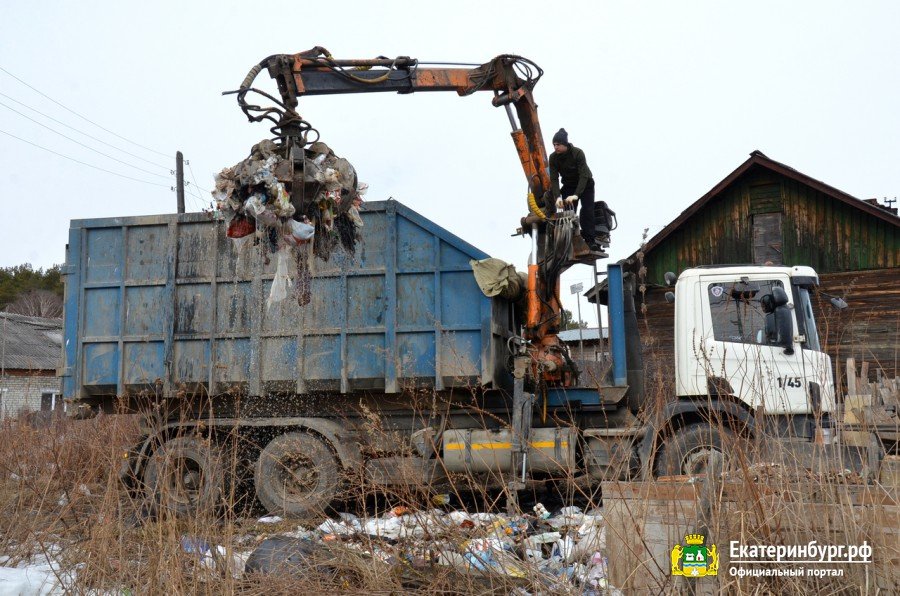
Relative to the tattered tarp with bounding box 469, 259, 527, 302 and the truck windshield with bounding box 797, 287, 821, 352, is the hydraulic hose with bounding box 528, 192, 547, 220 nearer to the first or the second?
the tattered tarp with bounding box 469, 259, 527, 302

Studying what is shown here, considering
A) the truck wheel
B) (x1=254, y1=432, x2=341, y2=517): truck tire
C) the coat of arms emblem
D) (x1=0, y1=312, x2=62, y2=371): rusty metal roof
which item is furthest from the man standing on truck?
(x1=0, y1=312, x2=62, y2=371): rusty metal roof

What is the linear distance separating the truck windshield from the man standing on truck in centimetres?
191

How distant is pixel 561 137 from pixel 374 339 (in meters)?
2.68

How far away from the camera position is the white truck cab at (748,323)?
664 cm

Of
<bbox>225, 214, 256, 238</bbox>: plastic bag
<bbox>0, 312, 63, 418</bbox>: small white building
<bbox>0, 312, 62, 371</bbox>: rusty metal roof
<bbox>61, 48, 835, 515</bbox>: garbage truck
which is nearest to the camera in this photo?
<bbox>225, 214, 256, 238</bbox>: plastic bag

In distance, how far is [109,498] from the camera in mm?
3932

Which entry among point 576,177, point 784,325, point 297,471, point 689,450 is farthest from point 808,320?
point 297,471

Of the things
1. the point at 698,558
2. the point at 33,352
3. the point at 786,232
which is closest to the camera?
the point at 698,558

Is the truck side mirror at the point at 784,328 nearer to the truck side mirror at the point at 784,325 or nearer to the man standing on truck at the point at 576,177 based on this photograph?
the truck side mirror at the point at 784,325

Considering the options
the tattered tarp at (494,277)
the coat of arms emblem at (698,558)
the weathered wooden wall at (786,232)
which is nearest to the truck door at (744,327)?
the tattered tarp at (494,277)

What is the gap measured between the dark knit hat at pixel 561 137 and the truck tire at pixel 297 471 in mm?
3688

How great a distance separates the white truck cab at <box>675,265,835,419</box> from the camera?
21.8 feet

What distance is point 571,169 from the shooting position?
25.4 feet

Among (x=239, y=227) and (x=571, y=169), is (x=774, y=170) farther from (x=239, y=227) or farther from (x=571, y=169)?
(x=239, y=227)
